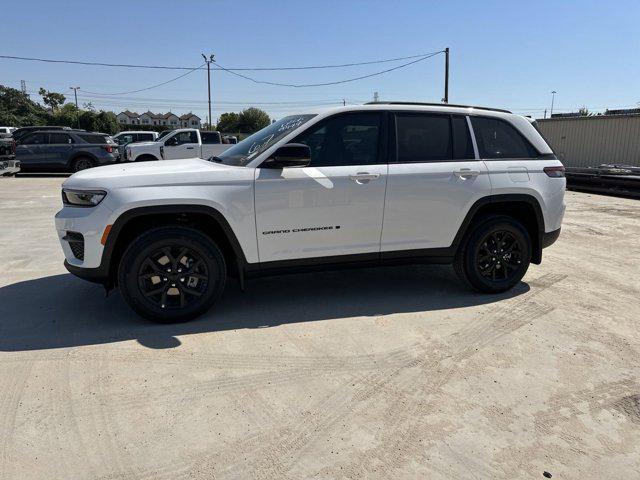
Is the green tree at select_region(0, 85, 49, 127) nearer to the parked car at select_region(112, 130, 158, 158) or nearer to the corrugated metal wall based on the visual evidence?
the parked car at select_region(112, 130, 158, 158)

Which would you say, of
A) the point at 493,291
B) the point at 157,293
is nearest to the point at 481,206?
the point at 493,291

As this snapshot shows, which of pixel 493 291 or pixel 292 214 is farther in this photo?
pixel 493 291

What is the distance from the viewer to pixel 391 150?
14.4 ft

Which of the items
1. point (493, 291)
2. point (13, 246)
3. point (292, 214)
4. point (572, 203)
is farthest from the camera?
point (572, 203)

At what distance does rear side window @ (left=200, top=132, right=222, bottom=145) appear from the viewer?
59.5 feet

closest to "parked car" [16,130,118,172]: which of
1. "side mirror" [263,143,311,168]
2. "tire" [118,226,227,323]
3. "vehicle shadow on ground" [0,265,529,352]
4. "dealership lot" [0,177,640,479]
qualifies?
"dealership lot" [0,177,640,479]

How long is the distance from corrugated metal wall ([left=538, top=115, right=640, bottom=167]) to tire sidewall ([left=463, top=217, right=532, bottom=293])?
18252 millimetres

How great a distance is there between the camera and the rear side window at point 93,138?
1706cm

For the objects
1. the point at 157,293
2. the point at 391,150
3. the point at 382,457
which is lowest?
the point at 382,457

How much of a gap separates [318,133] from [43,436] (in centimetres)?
300

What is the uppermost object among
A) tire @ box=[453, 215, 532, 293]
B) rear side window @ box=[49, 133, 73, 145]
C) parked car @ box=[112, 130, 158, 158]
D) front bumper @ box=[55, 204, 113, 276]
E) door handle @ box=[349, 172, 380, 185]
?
parked car @ box=[112, 130, 158, 158]

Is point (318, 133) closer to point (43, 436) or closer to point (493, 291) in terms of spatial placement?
point (493, 291)

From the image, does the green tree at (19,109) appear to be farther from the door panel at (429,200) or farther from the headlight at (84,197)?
the door panel at (429,200)

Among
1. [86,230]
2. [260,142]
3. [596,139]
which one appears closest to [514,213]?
[260,142]
